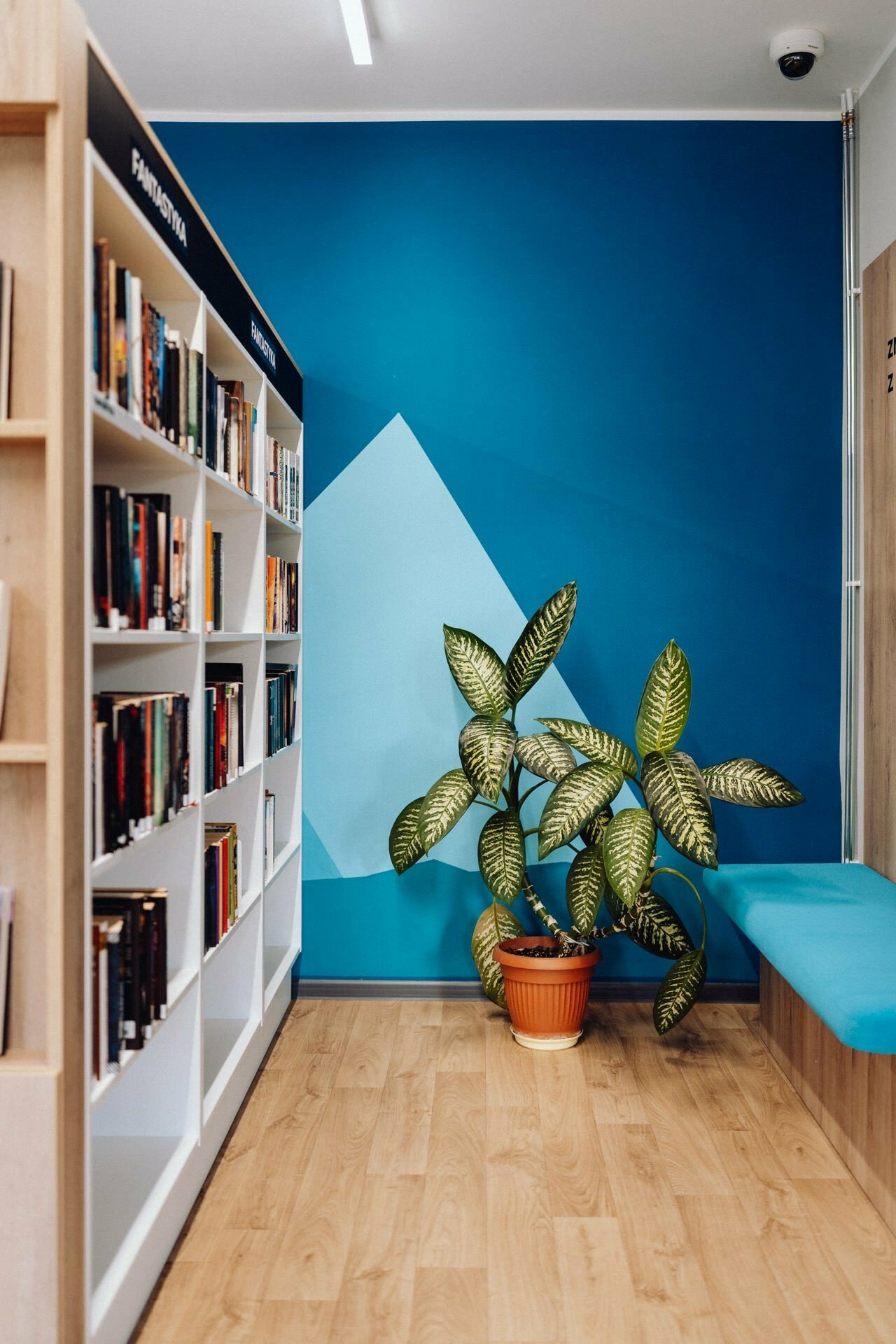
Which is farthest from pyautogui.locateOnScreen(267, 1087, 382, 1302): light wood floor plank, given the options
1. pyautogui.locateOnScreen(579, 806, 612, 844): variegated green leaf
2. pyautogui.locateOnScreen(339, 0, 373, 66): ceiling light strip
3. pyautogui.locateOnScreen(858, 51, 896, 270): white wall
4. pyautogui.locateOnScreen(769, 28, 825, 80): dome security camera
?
pyautogui.locateOnScreen(769, 28, 825, 80): dome security camera

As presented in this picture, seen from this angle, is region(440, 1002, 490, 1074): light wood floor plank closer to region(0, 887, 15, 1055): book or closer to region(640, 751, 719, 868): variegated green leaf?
region(640, 751, 719, 868): variegated green leaf

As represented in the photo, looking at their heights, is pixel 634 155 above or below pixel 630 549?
above

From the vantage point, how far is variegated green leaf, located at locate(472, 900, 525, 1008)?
3.23 m

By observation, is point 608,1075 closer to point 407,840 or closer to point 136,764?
point 407,840

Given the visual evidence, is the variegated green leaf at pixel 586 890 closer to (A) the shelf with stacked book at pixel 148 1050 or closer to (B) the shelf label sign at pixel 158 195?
(A) the shelf with stacked book at pixel 148 1050

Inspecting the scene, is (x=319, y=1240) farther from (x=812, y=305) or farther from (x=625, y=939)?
(x=812, y=305)

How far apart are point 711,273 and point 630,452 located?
26.7 inches

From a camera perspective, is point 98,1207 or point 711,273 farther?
point 711,273

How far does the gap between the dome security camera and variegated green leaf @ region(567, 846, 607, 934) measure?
244 cm

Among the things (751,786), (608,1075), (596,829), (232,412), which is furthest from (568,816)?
(232,412)

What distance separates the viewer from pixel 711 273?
11.7ft

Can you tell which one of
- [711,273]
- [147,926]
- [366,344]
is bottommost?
[147,926]

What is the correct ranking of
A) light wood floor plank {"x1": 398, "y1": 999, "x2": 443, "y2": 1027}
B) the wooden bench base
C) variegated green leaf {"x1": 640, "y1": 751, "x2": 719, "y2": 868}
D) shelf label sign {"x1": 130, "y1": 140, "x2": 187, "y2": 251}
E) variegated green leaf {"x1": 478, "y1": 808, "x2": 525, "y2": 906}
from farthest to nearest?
1. light wood floor plank {"x1": 398, "y1": 999, "x2": 443, "y2": 1027}
2. variegated green leaf {"x1": 478, "y1": 808, "x2": 525, "y2": 906}
3. variegated green leaf {"x1": 640, "y1": 751, "x2": 719, "y2": 868}
4. the wooden bench base
5. shelf label sign {"x1": 130, "y1": 140, "x2": 187, "y2": 251}

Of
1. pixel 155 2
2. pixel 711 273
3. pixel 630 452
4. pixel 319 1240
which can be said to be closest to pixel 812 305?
pixel 711 273
